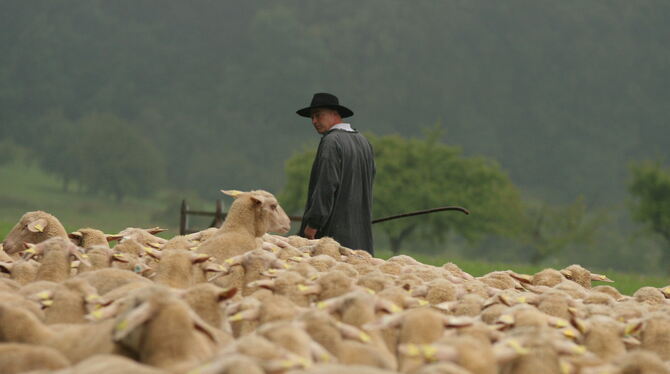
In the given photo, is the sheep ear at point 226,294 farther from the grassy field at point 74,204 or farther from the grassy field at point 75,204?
the grassy field at point 74,204

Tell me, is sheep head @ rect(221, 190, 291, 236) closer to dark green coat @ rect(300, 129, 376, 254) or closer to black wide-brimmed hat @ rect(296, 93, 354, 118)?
dark green coat @ rect(300, 129, 376, 254)

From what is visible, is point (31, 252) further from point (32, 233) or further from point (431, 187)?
point (431, 187)

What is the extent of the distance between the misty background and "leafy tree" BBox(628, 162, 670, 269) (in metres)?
65.3

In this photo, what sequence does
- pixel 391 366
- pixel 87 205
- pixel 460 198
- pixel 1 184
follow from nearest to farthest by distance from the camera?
pixel 391 366
pixel 460 198
pixel 87 205
pixel 1 184

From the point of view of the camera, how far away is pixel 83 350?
4023 mm

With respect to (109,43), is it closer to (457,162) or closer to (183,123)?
(183,123)

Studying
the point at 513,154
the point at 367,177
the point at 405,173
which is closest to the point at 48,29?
the point at 513,154

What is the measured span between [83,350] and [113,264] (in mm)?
2747

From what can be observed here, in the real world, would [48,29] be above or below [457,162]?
above

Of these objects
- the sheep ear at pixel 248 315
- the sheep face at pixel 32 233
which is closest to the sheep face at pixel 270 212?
the sheep face at pixel 32 233

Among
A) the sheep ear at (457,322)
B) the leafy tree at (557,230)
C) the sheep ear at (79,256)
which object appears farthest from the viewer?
the leafy tree at (557,230)

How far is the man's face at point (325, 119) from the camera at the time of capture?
10406mm

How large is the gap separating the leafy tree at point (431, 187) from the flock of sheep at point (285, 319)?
48.1m

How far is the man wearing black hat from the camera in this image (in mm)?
9672
